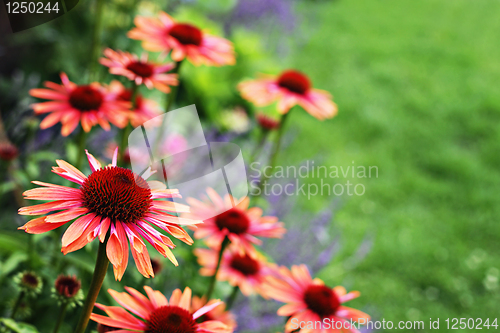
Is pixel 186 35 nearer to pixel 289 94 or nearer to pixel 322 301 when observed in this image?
pixel 289 94

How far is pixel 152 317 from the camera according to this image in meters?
0.73

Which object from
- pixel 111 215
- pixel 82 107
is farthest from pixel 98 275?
pixel 82 107

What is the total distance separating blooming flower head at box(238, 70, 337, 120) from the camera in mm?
1522

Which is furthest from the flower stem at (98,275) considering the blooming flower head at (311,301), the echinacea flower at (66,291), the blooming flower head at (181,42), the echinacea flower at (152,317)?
the blooming flower head at (181,42)

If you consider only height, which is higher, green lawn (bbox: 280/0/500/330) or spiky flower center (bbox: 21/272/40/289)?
spiky flower center (bbox: 21/272/40/289)

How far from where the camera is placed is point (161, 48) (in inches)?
48.8

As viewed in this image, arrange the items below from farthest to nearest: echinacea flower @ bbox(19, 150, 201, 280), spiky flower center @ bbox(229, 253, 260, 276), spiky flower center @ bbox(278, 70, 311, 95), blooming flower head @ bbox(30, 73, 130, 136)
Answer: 1. spiky flower center @ bbox(278, 70, 311, 95)
2. spiky flower center @ bbox(229, 253, 260, 276)
3. blooming flower head @ bbox(30, 73, 130, 136)
4. echinacea flower @ bbox(19, 150, 201, 280)

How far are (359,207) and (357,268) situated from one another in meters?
0.64

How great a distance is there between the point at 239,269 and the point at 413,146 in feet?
9.95

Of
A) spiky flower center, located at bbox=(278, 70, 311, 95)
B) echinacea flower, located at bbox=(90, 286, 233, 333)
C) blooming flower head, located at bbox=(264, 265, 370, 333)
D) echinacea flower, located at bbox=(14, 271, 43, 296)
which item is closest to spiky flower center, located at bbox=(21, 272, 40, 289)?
echinacea flower, located at bbox=(14, 271, 43, 296)

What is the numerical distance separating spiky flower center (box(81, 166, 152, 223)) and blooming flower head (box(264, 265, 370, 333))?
1.29 feet

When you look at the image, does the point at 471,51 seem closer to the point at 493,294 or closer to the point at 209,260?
the point at 493,294

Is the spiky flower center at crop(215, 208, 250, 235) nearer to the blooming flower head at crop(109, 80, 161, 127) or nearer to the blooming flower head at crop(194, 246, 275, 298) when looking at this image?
the blooming flower head at crop(194, 246, 275, 298)

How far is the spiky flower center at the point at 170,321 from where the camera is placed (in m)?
0.69
